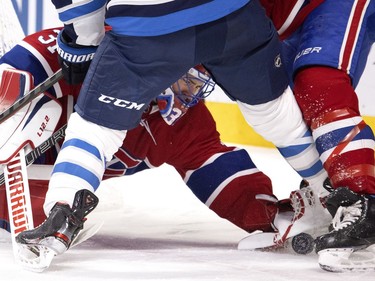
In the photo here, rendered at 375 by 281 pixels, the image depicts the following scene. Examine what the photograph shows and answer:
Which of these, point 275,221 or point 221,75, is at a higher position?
point 221,75

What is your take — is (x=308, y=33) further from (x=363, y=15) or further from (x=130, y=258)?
(x=130, y=258)

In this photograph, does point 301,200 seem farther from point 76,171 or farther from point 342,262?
point 76,171

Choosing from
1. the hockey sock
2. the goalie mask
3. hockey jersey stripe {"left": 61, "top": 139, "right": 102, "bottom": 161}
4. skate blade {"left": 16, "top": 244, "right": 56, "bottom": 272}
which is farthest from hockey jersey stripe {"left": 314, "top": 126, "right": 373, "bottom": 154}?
skate blade {"left": 16, "top": 244, "right": 56, "bottom": 272}

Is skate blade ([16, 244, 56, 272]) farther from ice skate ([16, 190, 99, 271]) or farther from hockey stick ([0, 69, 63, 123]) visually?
hockey stick ([0, 69, 63, 123])

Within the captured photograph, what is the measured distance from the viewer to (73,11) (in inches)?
81.7

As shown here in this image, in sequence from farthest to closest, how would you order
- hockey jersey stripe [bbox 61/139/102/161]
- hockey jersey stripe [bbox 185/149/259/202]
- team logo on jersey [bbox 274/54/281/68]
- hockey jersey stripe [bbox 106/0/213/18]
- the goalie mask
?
hockey jersey stripe [bbox 185/149/259/202]
the goalie mask
team logo on jersey [bbox 274/54/281/68]
hockey jersey stripe [bbox 61/139/102/161]
hockey jersey stripe [bbox 106/0/213/18]

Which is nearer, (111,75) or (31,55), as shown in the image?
(111,75)

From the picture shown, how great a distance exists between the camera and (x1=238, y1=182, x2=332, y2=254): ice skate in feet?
7.34

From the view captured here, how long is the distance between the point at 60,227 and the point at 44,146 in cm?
43

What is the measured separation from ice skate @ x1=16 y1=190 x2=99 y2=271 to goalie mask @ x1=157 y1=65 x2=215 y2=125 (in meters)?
0.48

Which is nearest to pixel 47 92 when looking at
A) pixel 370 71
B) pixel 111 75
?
pixel 111 75

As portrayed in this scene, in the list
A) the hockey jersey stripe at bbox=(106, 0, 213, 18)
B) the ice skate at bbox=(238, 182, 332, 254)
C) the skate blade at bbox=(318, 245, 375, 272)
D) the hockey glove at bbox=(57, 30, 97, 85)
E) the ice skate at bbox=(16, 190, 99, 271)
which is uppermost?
the hockey jersey stripe at bbox=(106, 0, 213, 18)

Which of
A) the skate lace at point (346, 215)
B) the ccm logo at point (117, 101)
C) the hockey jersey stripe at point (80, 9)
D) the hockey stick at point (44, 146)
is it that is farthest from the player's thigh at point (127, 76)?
the skate lace at point (346, 215)

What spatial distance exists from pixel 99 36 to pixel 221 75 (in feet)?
0.91
